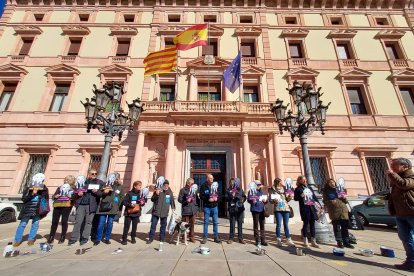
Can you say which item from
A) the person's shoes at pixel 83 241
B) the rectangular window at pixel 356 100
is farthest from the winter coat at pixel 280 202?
the rectangular window at pixel 356 100

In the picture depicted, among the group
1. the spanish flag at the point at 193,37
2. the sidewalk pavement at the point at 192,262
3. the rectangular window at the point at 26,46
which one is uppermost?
the rectangular window at the point at 26,46

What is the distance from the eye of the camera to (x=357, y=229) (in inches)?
318

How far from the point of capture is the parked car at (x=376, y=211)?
8.27 meters

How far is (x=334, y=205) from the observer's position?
5484mm

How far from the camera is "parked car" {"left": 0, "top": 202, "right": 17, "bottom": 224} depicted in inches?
372

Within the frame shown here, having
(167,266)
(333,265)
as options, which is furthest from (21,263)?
(333,265)

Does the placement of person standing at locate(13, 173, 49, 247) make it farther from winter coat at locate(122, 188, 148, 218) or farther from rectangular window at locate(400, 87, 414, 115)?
rectangular window at locate(400, 87, 414, 115)

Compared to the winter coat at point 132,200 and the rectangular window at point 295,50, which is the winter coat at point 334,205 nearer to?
the winter coat at point 132,200

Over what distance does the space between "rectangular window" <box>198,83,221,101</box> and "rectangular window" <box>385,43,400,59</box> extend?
13.7 m

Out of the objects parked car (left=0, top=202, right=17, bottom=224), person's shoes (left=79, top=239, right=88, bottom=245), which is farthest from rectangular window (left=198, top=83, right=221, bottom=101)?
parked car (left=0, top=202, right=17, bottom=224)

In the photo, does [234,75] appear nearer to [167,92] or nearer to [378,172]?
[167,92]

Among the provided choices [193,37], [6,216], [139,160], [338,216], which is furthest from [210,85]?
[6,216]

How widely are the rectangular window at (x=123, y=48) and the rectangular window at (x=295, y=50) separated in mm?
13229

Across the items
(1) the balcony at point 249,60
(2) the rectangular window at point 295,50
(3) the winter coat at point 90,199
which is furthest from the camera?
(2) the rectangular window at point 295,50
